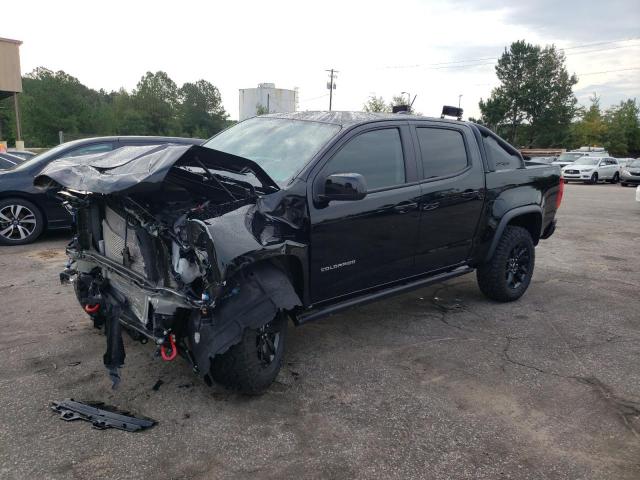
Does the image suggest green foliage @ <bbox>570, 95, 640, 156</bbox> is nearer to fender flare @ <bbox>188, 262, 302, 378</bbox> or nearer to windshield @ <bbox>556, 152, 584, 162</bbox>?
windshield @ <bbox>556, 152, 584, 162</bbox>

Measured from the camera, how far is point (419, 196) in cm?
412

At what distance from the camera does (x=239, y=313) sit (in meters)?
2.89

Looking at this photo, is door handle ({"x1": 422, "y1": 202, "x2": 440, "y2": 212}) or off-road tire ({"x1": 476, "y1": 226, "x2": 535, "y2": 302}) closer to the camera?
door handle ({"x1": 422, "y1": 202, "x2": 440, "y2": 212})

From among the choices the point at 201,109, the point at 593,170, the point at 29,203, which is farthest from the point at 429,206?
the point at 201,109

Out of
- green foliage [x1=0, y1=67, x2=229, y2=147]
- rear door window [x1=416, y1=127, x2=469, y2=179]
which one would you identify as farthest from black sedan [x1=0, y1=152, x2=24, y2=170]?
green foliage [x1=0, y1=67, x2=229, y2=147]

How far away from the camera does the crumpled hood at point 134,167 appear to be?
265cm

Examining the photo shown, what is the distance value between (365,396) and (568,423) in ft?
4.14

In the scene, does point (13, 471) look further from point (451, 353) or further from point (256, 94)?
point (256, 94)

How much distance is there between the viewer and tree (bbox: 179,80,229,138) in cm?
8256

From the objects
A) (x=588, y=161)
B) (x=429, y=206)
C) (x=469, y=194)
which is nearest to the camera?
(x=429, y=206)

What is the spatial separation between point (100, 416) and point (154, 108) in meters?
79.4

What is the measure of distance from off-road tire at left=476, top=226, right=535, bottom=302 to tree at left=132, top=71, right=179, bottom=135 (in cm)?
7268

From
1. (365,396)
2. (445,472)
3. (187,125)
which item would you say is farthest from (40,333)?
(187,125)

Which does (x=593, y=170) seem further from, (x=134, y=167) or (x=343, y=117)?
(x=134, y=167)
